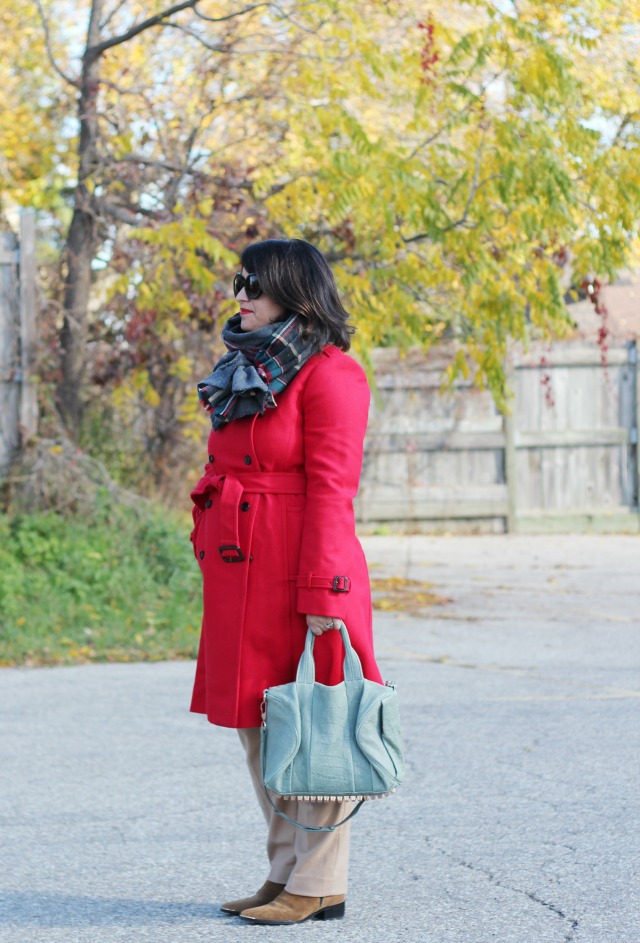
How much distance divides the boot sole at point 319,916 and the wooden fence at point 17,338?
22.4 ft

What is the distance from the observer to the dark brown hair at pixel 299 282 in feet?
12.3

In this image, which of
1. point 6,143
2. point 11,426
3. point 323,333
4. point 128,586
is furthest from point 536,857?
point 6,143

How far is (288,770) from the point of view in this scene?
139 inches

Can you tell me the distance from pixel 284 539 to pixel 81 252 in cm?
771

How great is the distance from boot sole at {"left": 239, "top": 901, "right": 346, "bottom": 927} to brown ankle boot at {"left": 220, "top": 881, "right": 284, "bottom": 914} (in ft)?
0.13

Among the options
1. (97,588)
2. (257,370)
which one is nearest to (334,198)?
(97,588)

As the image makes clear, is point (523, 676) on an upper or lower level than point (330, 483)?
lower

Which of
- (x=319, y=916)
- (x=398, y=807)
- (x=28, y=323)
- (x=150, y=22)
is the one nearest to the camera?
(x=319, y=916)

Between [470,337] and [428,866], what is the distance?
6471mm

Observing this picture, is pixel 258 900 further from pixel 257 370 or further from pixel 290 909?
pixel 257 370

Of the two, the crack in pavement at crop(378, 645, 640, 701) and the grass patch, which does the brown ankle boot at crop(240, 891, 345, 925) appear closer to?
the crack in pavement at crop(378, 645, 640, 701)

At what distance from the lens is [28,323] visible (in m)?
10.2

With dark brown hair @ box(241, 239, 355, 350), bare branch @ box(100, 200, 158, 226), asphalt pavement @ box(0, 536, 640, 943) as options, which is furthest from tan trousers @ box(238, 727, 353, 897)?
bare branch @ box(100, 200, 158, 226)

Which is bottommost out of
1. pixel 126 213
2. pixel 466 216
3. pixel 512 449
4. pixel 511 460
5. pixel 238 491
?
pixel 238 491
